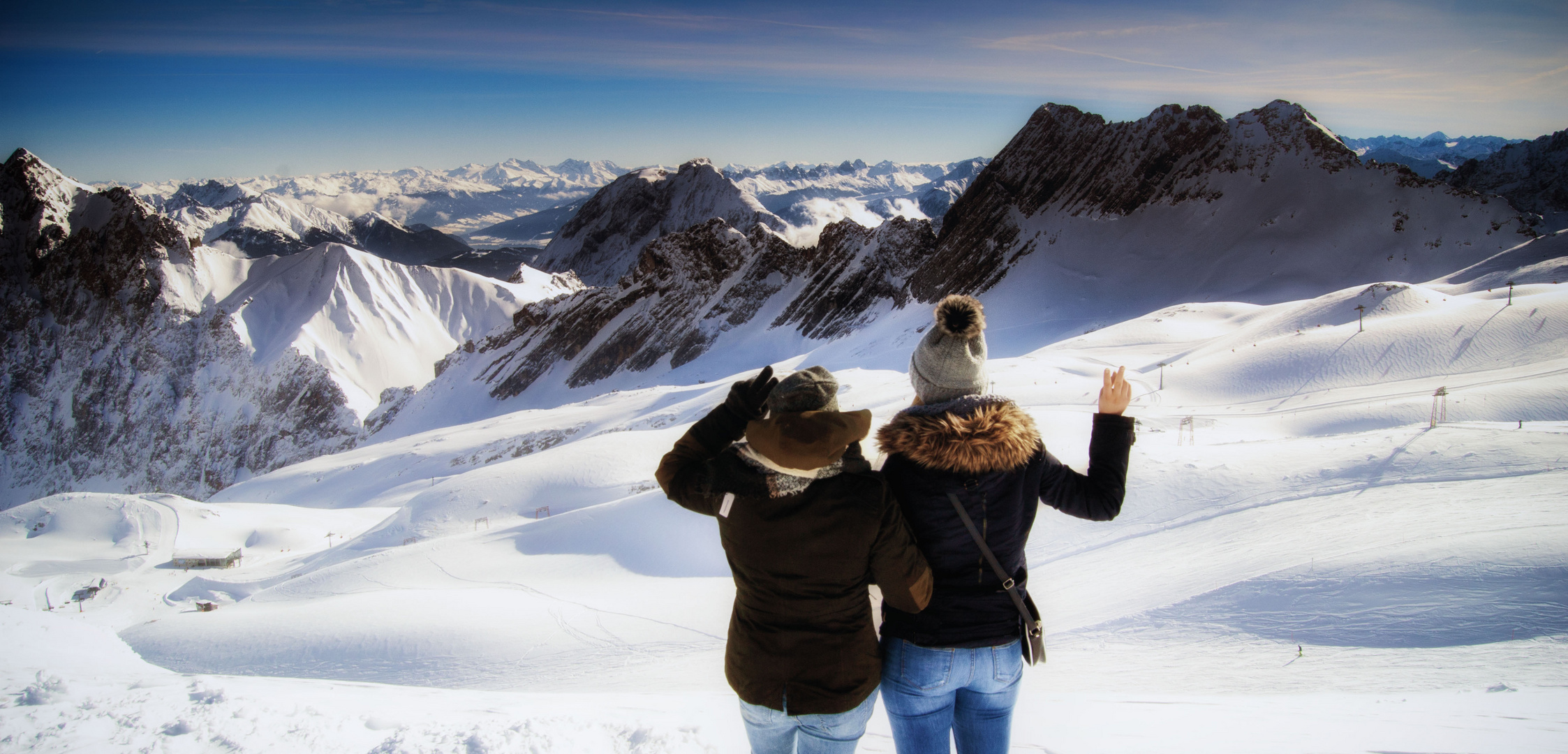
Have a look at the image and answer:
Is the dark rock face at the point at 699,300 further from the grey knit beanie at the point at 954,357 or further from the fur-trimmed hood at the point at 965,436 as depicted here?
the fur-trimmed hood at the point at 965,436

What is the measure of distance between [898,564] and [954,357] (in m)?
0.83

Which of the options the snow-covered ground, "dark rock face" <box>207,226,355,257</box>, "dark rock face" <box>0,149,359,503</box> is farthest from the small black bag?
"dark rock face" <box>207,226,355,257</box>

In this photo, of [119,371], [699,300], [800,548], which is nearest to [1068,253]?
[699,300]

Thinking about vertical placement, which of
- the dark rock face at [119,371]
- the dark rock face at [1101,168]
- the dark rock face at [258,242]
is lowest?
the dark rock face at [119,371]

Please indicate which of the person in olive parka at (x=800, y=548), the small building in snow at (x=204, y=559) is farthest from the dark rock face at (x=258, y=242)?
the person in olive parka at (x=800, y=548)

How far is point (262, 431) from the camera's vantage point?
8025cm

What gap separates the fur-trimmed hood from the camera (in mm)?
2469

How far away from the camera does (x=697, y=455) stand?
271 centimetres

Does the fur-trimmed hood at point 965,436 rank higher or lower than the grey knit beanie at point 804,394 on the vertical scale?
lower

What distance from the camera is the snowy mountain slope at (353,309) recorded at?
9344 cm

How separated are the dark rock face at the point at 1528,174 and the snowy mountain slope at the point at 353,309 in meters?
114

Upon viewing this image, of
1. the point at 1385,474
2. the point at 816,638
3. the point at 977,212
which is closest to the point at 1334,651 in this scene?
the point at 1385,474

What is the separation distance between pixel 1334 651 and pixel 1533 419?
11.6 metres

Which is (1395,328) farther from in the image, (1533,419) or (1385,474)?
(1385,474)
